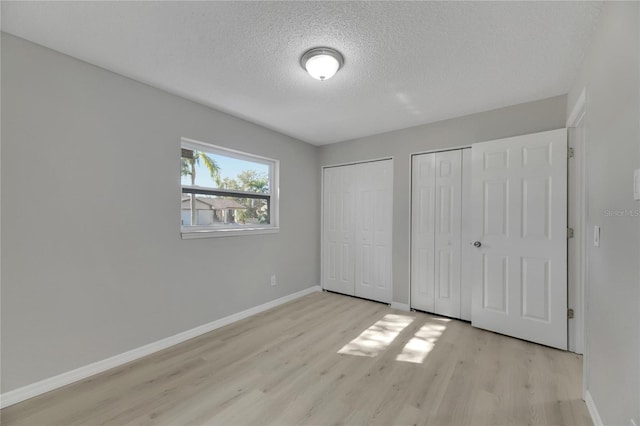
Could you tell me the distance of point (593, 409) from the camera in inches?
64.8

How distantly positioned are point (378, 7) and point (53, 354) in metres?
3.17

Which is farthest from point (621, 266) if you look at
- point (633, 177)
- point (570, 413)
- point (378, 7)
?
point (378, 7)

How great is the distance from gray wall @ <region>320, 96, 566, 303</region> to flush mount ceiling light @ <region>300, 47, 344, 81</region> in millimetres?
1861

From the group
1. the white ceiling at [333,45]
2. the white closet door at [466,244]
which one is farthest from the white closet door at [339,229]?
the white ceiling at [333,45]

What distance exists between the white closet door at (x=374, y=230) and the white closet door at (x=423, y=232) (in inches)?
14.0

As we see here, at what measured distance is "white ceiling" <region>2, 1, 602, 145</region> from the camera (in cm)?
156

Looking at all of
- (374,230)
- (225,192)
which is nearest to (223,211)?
(225,192)

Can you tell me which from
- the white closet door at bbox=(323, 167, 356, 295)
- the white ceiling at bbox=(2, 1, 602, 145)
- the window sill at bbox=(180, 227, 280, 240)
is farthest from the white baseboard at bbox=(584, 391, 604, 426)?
the window sill at bbox=(180, 227, 280, 240)

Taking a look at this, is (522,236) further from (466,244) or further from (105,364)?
(105,364)

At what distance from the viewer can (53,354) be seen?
1932mm

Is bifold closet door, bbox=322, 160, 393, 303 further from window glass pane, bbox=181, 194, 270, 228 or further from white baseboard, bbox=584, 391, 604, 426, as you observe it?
white baseboard, bbox=584, 391, 604, 426

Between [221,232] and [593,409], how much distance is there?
3.29 m

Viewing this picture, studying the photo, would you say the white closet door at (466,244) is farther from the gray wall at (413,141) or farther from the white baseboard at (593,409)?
the white baseboard at (593,409)

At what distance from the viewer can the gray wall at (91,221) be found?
5.90ft
